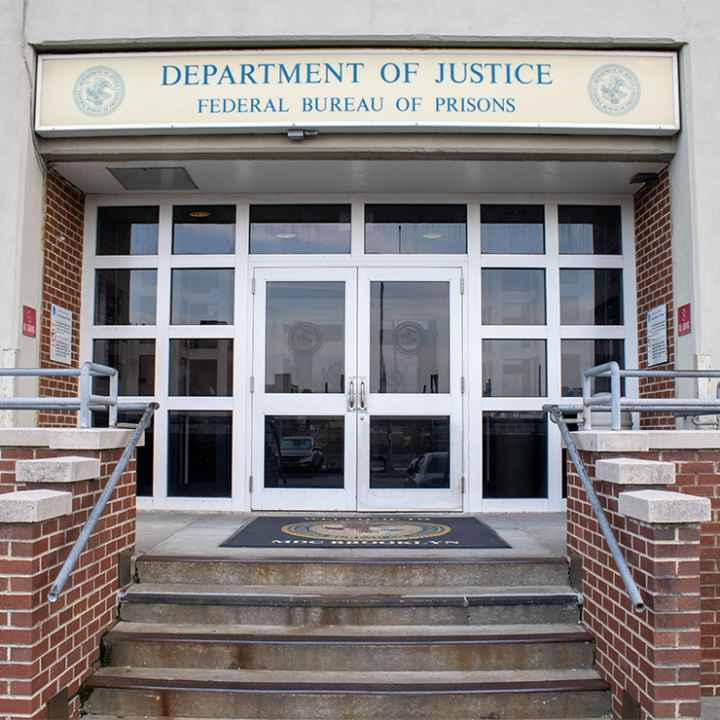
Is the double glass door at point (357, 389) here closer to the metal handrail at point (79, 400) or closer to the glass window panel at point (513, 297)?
the glass window panel at point (513, 297)

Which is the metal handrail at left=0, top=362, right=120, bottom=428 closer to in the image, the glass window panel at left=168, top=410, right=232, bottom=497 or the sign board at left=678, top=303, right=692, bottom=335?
the glass window panel at left=168, top=410, right=232, bottom=497

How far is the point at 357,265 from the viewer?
22.9ft

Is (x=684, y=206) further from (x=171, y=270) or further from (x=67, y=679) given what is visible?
(x=67, y=679)

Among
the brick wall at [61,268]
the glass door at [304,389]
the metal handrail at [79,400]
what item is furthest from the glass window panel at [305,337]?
the metal handrail at [79,400]

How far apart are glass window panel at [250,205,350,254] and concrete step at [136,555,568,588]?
3.27m

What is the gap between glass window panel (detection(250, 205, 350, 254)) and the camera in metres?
7.07

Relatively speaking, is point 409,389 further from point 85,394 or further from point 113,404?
point 85,394

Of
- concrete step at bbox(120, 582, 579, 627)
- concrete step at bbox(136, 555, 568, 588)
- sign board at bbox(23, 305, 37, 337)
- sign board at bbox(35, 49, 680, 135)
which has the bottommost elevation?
concrete step at bbox(120, 582, 579, 627)

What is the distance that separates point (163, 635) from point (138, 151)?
3813 millimetres

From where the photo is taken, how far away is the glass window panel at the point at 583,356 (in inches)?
274

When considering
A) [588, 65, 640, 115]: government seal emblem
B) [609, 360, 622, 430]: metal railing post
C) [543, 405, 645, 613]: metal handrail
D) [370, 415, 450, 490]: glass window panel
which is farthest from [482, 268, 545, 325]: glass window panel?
[609, 360, 622, 430]: metal railing post

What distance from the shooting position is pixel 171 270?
7.13 metres

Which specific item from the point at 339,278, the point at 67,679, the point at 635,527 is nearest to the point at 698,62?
the point at 339,278

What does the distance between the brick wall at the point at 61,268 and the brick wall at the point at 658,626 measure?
181 inches
